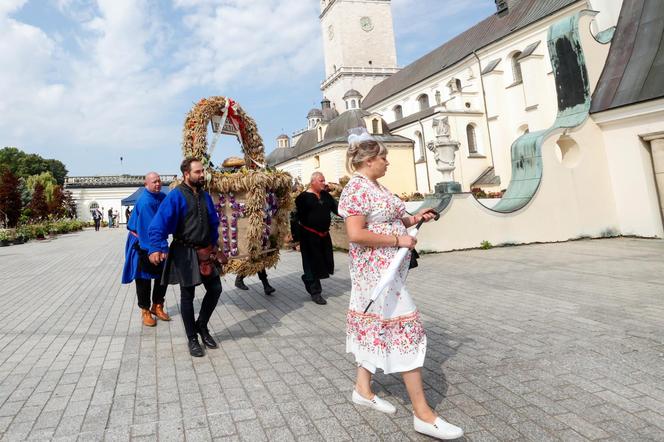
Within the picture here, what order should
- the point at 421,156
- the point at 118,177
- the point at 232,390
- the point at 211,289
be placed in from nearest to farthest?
the point at 232,390 → the point at 211,289 → the point at 421,156 → the point at 118,177

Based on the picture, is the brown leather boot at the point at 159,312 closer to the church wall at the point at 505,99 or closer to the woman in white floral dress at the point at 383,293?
the woman in white floral dress at the point at 383,293

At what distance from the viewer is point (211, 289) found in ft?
14.0

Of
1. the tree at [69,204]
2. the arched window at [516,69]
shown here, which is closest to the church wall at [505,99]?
the arched window at [516,69]

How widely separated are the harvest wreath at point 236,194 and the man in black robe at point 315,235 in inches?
36.3

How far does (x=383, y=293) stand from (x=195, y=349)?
2316mm

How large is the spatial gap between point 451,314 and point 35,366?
14.5 ft

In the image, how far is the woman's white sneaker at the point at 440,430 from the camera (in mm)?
2336

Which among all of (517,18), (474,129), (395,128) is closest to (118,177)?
(395,128)

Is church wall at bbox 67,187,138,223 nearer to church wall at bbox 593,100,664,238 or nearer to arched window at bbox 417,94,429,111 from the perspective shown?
arched window at bbox 417,94,429,111

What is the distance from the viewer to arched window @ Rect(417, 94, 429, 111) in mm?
47969

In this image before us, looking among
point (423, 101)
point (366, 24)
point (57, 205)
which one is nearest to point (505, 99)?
point (423, 101)

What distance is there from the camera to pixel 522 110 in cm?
3328

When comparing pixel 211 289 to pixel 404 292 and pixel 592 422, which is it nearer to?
pixel 404 292

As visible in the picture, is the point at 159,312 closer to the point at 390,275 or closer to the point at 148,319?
the point at 148,319
